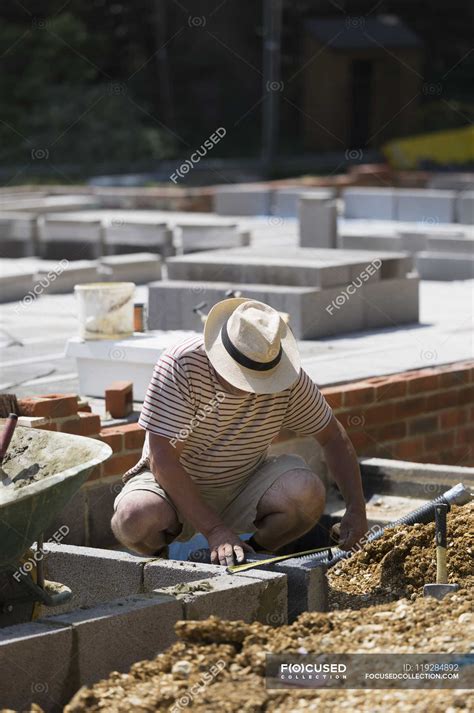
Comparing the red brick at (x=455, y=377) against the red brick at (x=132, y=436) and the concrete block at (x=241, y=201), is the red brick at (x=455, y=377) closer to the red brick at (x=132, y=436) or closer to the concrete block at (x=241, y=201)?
the red brick at (x=132, y=436)

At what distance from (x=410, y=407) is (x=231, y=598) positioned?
324cm

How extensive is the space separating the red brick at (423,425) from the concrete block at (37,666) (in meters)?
3.86

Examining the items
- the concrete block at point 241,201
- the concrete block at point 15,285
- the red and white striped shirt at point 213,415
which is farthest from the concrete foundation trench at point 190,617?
the concrete block at point 241,201

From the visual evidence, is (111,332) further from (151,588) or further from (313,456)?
(151,588)

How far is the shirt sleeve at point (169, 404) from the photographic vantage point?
505cm

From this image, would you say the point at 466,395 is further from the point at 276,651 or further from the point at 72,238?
the point at 72,238

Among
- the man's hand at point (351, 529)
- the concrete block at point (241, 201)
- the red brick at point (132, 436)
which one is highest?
the concrete block at point (241, 201)

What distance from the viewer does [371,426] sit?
7434mm

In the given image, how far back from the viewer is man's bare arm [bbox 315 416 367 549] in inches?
210

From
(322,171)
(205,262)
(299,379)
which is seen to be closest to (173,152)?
(322,171)

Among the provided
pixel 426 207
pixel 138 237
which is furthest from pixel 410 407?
pixel 426 207

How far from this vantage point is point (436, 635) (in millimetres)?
4266

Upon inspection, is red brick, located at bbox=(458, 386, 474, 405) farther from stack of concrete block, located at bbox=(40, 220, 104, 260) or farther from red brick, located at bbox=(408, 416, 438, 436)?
stack of concrete block, located at bbox=(40, 220, 104, 260)

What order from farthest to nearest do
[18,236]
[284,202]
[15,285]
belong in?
[284,202]
[18,236]
[15,285]
